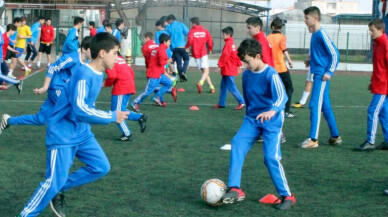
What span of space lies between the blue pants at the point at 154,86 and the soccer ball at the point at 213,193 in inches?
272

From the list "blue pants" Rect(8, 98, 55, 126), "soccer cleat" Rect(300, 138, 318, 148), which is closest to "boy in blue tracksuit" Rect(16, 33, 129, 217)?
"blue pants" Rect(8, 98, 55, 126)

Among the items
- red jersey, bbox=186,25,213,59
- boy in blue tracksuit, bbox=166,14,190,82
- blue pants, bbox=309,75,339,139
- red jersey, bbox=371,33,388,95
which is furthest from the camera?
boy in blue tracksuit, bbox=166,14,190,82

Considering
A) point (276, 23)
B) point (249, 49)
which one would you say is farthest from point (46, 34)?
point (249, 49)

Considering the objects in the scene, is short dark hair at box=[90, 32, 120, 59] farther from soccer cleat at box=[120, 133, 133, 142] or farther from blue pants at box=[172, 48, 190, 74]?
blue pants at box=[172, 48, 190, 74]

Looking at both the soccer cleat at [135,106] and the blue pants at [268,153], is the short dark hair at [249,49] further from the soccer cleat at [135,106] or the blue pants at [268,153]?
the soccer cleat at [135,106]

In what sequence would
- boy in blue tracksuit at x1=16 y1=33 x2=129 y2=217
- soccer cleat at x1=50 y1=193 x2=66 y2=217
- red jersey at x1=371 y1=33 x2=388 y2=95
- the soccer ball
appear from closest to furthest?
boy in blue tracksuit at x1=16 y1=33 x2=129 y2=217, soccer cleat at x1=50 y1=193 x2=66 y2=217, the soccer ball, red jersey at x1=371 y1=33 x2=388 y2=95

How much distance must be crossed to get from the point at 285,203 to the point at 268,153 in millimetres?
498

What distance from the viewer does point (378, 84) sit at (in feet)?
29.3

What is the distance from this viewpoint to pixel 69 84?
5273mm

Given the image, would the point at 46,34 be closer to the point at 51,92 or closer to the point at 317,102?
the point at 51,92

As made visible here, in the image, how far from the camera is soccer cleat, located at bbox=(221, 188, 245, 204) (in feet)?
19.5

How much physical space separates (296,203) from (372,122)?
319 cm

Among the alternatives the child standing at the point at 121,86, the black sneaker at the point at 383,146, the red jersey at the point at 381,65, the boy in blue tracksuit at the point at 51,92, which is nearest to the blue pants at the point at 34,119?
the boy in blue tracksuit at the point at 51,92

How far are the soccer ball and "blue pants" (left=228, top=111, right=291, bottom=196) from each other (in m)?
0.12
